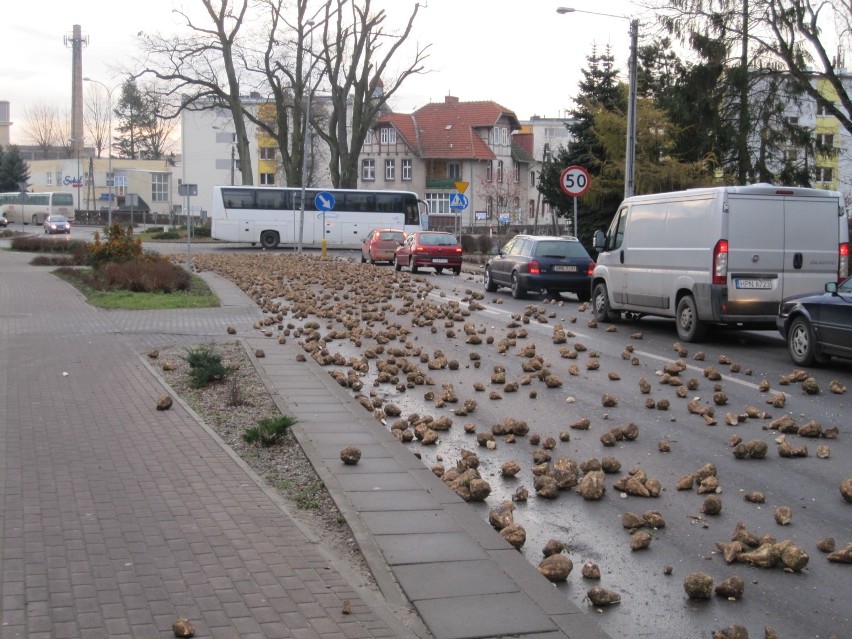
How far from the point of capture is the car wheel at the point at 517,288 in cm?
2394

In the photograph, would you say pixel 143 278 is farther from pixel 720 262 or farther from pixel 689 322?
pixel 720 262

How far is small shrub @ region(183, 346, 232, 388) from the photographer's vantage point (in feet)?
35.5

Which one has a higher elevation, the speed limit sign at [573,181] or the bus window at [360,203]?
the bus window at [360,203]

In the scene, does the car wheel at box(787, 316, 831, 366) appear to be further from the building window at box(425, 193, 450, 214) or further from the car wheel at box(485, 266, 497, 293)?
the building window at box(425, 193, 450, 214)

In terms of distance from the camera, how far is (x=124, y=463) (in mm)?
7539

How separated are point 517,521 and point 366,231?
51.7 m

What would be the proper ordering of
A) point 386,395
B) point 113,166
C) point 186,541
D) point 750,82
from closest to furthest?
point 186,541, point 386,395, point 750,82, point 113,166

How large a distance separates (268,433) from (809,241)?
32.0ft

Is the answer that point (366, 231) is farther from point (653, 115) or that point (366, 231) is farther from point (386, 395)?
point (386, 395)

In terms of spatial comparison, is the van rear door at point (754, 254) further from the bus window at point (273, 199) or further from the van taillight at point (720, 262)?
the bus window at point (273, 199)

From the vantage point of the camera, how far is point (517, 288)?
78.9 feet

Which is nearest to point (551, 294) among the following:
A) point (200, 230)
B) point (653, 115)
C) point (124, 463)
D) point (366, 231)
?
point (653, 115)

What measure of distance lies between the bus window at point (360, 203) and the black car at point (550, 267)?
3281 cm

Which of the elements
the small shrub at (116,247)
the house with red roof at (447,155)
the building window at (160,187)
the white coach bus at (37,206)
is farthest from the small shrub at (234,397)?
the building window at (160,187)
